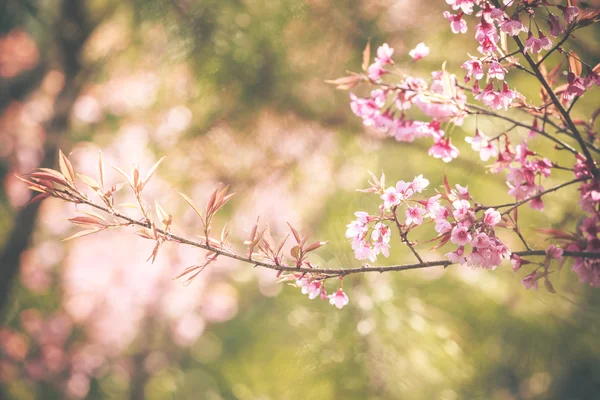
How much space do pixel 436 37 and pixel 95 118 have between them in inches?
70.3

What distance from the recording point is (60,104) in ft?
5.95

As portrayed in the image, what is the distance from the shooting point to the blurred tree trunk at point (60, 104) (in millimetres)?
1768

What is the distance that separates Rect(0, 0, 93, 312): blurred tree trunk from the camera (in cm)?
177

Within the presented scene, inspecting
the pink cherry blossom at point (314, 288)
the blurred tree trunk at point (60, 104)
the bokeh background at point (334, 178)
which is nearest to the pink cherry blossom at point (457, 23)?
the pink cherry blossom at point (314, 288)

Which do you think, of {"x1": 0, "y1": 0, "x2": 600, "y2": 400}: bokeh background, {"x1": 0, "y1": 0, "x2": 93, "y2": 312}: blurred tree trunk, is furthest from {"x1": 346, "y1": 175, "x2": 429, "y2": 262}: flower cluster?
{"x1": 0, "y1": 0, "x2": 93, "y2": 312}: blurred tree trunk

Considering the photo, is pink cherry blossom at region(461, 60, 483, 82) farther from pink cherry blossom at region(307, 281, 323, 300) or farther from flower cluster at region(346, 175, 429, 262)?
pink cherry blossom at region(307, 281, 323, 300)

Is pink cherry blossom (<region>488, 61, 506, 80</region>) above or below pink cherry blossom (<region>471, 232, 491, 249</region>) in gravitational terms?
above

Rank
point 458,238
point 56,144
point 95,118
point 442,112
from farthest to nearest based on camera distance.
→ 1. point 95,118
2. point 56,144
3. point 442,112
4. point 458,238

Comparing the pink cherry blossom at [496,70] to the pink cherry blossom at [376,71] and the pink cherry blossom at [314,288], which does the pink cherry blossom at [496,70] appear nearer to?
the pink cherry blossom at [376,71]

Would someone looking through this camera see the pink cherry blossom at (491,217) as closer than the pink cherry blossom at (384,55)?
Yes

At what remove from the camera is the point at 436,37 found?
110 centimetres

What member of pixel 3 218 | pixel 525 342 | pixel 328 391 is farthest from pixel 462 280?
pixel 3 218

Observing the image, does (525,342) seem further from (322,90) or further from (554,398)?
(322,90)

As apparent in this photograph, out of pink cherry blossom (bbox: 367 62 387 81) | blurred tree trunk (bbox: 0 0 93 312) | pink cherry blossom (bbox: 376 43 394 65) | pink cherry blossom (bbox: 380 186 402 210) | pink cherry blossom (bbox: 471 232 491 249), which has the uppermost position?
blurred tree trunk (bbox: 0 0 93 312)
